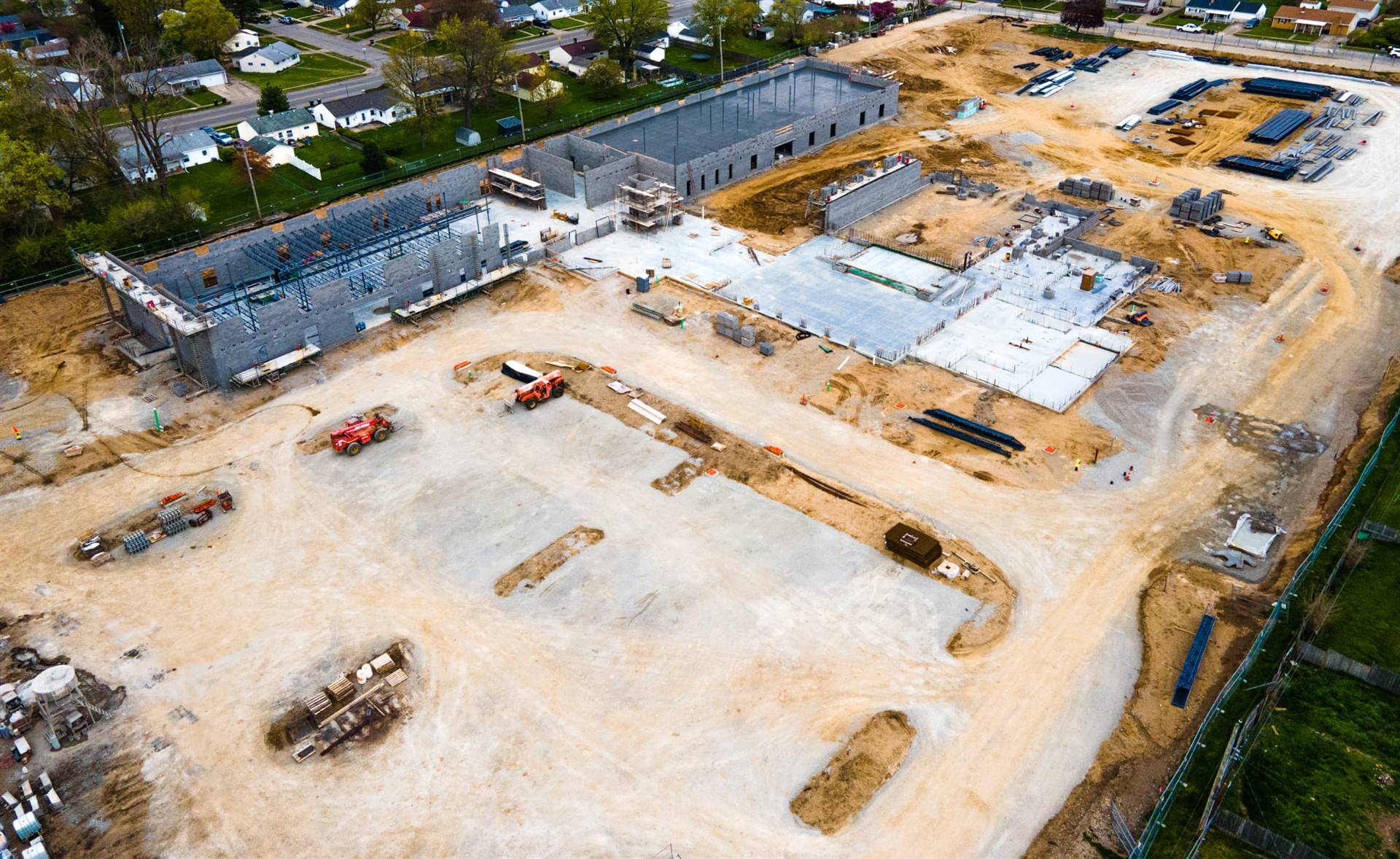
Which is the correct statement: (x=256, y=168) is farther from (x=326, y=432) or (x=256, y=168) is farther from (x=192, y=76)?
(x=326, y=432)

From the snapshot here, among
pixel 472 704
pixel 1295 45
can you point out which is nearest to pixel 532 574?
pixel 472 704

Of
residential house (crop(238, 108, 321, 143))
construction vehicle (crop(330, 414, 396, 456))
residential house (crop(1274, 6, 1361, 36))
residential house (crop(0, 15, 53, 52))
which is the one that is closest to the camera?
construction vehicle (crop(330, 414, 396, 456))

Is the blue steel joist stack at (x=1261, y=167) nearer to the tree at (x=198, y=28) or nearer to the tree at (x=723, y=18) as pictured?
the tree at (x=723, y=18)

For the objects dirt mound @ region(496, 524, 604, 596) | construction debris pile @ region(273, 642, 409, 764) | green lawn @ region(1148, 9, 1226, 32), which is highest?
green lawn @ region(1148, 9, 1226, 32)

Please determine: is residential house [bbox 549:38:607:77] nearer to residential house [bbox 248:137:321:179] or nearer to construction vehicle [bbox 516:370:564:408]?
residential house [bbox 248:137:321:179]

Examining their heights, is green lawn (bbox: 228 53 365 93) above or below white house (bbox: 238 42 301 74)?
below

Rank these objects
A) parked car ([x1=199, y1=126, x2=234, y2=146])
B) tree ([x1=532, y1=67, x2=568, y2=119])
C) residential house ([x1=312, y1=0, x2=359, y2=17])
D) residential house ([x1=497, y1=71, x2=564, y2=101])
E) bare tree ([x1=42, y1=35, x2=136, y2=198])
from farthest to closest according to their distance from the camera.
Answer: residential house ([x1=312, y1=0, x2=359, y2=17]) → residential house ([x1=497, y1=71, x2=564, y2=101]) → tree ([x1=532, y1=67, x2=568, y2=119]) → parked car ([x1=199, y1=126, x2=234, y2=146]) → bare tree ([x1=42, y1=35, x2=136, y2=198])

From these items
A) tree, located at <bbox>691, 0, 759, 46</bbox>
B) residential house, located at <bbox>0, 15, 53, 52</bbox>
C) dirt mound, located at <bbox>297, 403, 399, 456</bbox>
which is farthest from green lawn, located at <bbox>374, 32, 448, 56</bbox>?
dirt mound, located at <bbox>297, 403, 399, 456</bbox>
